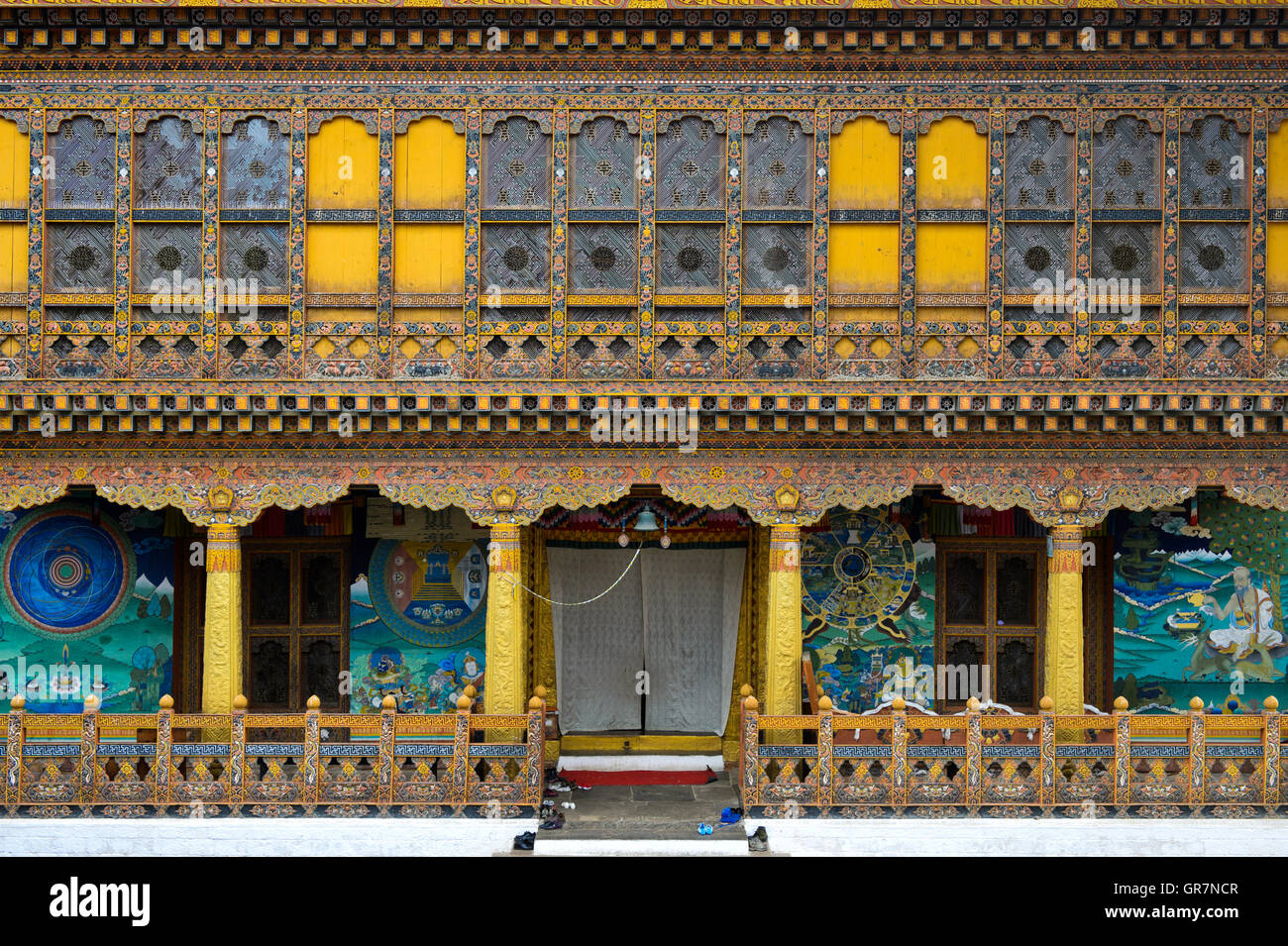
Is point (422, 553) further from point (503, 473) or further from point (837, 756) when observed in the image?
point (837, 756)

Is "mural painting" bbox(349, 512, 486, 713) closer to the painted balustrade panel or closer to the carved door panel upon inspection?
the painted balustrade panel

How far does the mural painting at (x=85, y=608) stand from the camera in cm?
1329

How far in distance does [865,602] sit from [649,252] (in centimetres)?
544

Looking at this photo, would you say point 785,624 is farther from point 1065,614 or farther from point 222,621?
point 222,621

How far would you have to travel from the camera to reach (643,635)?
13.7 m

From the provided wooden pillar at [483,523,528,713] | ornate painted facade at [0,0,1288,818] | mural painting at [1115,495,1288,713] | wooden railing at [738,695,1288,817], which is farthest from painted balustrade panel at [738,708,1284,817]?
mural painting at [1115,495,1288,713]

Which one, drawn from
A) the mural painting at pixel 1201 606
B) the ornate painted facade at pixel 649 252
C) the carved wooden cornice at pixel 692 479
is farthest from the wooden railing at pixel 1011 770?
the mural painting at pixel 1201 606

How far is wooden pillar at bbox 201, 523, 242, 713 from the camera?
11.5 metres

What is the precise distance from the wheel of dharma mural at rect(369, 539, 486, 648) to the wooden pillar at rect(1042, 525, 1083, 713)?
6945 mm

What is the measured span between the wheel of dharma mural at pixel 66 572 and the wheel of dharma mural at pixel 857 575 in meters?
8.77

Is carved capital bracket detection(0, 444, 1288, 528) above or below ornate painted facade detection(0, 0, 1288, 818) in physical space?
below

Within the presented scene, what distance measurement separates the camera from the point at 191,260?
11.7 metres

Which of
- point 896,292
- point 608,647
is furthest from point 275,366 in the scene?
point 896,292

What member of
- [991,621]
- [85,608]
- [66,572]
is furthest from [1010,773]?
[66,572]
